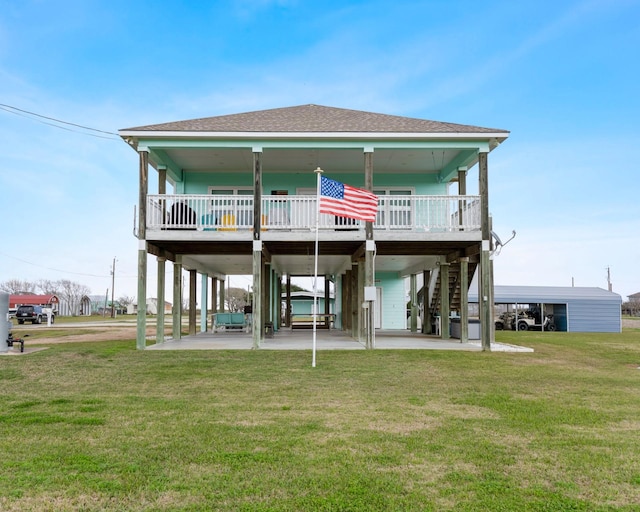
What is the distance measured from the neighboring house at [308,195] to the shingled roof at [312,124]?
0.12 ft

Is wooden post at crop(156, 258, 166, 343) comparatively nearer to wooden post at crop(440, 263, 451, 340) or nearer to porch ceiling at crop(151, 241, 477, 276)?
porch ceiling at crop(151, 241, 477, 276)

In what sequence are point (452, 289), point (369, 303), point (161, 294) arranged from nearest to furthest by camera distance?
point (369, 303) → point (161, 294) → point (452, 289)

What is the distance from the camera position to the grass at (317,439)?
4184mm

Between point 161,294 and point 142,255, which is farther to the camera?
point 161,294

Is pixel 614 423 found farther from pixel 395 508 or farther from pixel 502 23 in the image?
pixel 502 23

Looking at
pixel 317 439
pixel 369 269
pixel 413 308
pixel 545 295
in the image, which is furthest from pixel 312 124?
pixel 545 295

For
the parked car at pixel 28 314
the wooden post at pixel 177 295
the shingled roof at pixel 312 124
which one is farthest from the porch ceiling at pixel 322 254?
the parked car at pixel 28 314

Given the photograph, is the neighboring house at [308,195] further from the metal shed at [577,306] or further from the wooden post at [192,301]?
the metal shed at [577,306]

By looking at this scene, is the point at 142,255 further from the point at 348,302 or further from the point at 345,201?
the point at 348,302

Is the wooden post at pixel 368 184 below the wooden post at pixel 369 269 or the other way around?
the other way around

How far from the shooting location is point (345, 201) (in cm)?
1352

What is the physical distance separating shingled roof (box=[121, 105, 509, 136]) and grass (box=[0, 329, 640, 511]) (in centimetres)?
726

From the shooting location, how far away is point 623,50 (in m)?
16.4

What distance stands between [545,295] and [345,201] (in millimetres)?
22662
